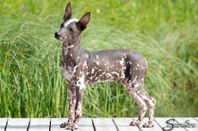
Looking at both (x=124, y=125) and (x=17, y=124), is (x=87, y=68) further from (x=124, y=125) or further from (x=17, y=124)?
(x=17, y=124)

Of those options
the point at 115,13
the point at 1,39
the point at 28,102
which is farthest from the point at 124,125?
the point at 115,13

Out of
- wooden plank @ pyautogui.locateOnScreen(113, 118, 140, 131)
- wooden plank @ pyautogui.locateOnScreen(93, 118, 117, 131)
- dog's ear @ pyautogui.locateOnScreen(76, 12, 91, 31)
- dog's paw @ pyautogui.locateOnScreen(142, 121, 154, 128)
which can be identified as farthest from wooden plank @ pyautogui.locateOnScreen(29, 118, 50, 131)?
dog's ear @ pyautogui.locateOnScreen(76, 12, 91, 31)

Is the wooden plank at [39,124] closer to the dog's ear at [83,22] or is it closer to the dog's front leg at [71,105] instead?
the dog's front leg at [71,105]

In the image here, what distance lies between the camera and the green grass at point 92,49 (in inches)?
275

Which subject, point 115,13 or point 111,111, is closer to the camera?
point 111,111

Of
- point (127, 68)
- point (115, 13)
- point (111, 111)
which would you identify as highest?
point (115, 13)

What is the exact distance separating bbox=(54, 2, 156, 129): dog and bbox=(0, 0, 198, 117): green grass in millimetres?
1267

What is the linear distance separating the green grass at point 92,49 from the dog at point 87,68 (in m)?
1.27

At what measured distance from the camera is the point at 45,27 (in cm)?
752

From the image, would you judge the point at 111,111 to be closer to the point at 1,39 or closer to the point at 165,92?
the point at 165,92

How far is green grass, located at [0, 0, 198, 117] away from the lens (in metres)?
6.99

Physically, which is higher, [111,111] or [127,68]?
[127,68]

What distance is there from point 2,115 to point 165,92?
6.02ft

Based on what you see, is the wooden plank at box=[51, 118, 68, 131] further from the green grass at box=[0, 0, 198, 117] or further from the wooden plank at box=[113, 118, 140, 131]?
the green grass at box=[0, 0, 198, 117]
